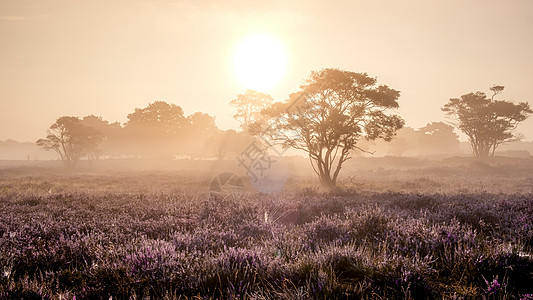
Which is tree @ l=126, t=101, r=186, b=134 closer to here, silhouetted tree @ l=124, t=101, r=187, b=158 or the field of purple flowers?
silhouetted tree @ l=124, t=101, r=187, b=158

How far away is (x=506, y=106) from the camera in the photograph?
43.2 m

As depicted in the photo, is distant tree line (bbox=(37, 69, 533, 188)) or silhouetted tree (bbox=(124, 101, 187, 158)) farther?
silhouetted tree (bbox=(124, 101, 187, 158))

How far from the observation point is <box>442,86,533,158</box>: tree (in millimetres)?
43438

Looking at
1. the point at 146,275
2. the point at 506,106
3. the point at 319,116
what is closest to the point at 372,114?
the point at 319,116

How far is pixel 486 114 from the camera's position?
43812mm

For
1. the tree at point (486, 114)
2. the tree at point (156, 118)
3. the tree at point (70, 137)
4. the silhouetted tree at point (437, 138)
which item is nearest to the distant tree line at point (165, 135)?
the tree at point (156, 118)

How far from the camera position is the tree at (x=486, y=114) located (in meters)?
43.4

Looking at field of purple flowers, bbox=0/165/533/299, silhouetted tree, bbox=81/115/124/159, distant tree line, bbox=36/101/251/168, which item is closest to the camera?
field of purple flowers, bbox=0/165/533/299

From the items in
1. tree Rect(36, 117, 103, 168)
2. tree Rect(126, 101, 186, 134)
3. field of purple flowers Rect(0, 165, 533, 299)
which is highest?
tree Rect(126, 101, 186, 134)

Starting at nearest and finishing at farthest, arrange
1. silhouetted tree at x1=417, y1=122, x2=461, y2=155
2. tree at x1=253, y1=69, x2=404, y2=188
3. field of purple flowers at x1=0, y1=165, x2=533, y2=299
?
field of purple flowers at x1=0, y1=165, x2=533, y2=299 < tree at x1=253, y1=69, x2=404, y2=188 < silhouetted tree at x1=417, y1=122, x2=461, y2=155

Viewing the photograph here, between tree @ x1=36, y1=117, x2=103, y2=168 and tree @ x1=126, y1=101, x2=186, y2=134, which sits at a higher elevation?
tree @ x1=126, y1=101, x2=186, y2=134

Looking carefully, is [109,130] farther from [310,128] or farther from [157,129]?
[310,128]

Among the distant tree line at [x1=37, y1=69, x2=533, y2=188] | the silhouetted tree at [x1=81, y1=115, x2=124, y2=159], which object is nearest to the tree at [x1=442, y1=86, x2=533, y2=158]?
the distant tree line at [x1=37, y1=69, x2=533, y2=188]

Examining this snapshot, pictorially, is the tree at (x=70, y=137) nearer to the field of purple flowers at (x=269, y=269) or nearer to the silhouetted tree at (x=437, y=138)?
the field of purple flowers at (x=269, y=269)
